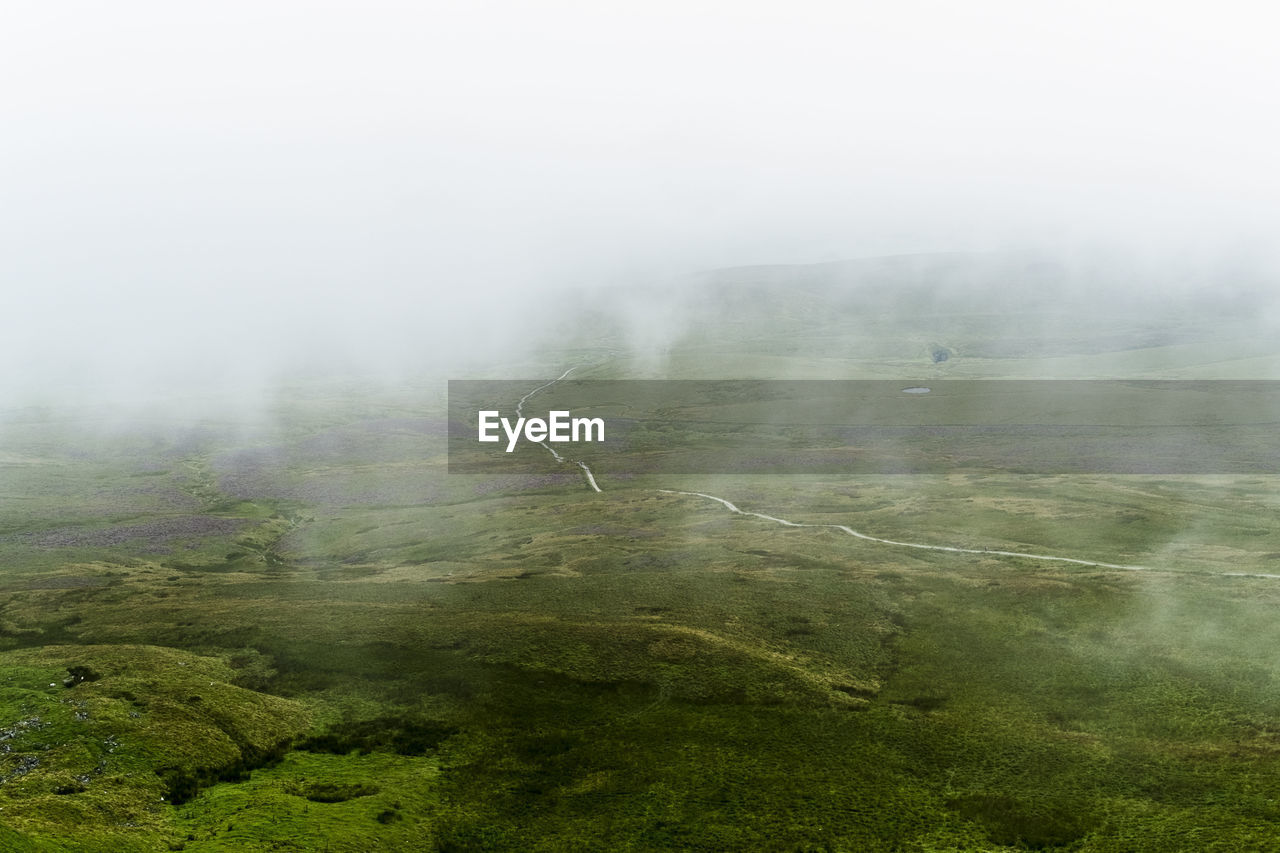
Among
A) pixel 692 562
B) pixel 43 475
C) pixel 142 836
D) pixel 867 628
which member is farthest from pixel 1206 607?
pixel 43 475

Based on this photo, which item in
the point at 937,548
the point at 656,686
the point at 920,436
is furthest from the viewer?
the point at 920,436

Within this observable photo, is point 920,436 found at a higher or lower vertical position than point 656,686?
higher

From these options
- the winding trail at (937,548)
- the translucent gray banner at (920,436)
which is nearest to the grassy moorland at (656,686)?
the winding trail at (937,548)

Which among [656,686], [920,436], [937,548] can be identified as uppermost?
[920,436]

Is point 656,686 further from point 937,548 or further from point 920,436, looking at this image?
point 920,436

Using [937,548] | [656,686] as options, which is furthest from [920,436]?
[656,686]

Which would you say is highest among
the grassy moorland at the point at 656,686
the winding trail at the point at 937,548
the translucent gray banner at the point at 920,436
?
the translucent gray banner at the point at 920,436

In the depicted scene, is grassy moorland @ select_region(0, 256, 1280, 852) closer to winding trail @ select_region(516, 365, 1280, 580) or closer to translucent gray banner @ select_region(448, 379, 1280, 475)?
winding trail @ select_region(516, 365, 1280, 580)

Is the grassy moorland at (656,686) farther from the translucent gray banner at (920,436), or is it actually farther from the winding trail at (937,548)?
the translucent gray banner at (920,436)
